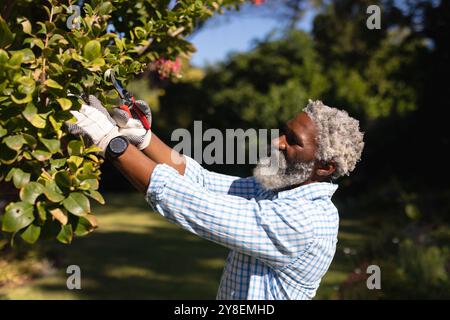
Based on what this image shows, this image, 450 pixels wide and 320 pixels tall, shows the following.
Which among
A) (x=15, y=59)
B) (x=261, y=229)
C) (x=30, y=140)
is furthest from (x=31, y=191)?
(x=261, y=229)

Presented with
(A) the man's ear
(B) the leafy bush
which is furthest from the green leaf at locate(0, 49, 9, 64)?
(A) the man's ear

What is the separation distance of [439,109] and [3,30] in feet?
34.7

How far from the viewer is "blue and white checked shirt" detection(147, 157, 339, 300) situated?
7.32 ft

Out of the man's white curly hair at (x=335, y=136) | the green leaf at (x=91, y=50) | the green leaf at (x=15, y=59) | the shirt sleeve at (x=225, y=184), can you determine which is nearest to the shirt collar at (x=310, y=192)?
the man's white curly hair at (x=335, y=136)

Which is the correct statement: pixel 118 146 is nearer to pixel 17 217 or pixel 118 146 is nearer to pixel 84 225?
pixel 84 225

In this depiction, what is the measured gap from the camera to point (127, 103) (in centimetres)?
269

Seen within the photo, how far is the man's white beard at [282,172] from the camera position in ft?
8.61

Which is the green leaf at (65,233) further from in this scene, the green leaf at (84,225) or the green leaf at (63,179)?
the green leaf at (63,179)

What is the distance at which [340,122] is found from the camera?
2.58m

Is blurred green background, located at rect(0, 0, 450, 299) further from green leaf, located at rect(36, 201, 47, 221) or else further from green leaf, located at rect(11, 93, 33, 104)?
green leaf, located at rect(11, 93, 33, 104)

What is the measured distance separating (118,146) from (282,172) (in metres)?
0.85

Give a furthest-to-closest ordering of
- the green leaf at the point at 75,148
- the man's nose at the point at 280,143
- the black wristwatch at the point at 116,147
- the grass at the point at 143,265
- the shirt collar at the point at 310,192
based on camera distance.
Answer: the grass at the point at 143,265 → the man's nose at the point at 280,143 → the shirt collar at the point at 310,192 → the black wristwatch at the point at 116,147 → the green leaf at the point at 75,148

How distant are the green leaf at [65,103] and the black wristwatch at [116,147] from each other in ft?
0.89

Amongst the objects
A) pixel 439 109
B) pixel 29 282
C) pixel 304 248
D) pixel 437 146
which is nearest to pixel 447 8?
pixel 439 109
